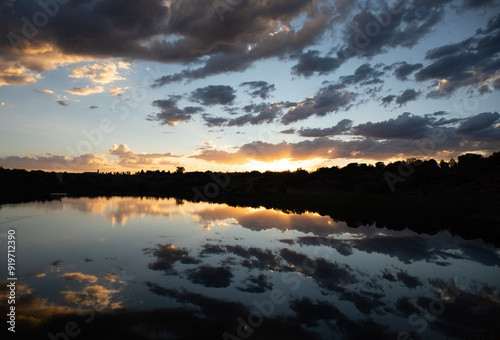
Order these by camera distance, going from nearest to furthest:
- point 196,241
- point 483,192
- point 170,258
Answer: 1. point 170,258
2. point 196,241
3. point 483,192

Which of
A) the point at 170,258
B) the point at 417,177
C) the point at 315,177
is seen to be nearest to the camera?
the point at 170,258

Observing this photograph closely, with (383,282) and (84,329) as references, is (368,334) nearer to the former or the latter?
(383,282)

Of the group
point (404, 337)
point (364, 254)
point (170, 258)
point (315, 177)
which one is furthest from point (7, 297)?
point (315, 177)

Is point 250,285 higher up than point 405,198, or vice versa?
point 405,198

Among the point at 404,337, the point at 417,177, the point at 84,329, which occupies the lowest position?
the point at 404,337

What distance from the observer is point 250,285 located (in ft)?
30.8

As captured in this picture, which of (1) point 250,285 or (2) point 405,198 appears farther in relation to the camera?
(2) point 405,198

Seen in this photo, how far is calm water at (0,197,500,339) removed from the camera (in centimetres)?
682

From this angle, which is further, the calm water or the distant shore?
the distant shore

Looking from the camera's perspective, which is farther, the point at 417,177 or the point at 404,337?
the point at 417,177

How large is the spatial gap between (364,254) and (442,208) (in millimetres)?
17380

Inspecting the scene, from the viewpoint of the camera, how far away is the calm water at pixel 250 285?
682cm

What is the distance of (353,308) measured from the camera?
7969 mm

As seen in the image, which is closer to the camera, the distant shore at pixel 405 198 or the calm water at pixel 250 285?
the calm water at pixel 250 285
